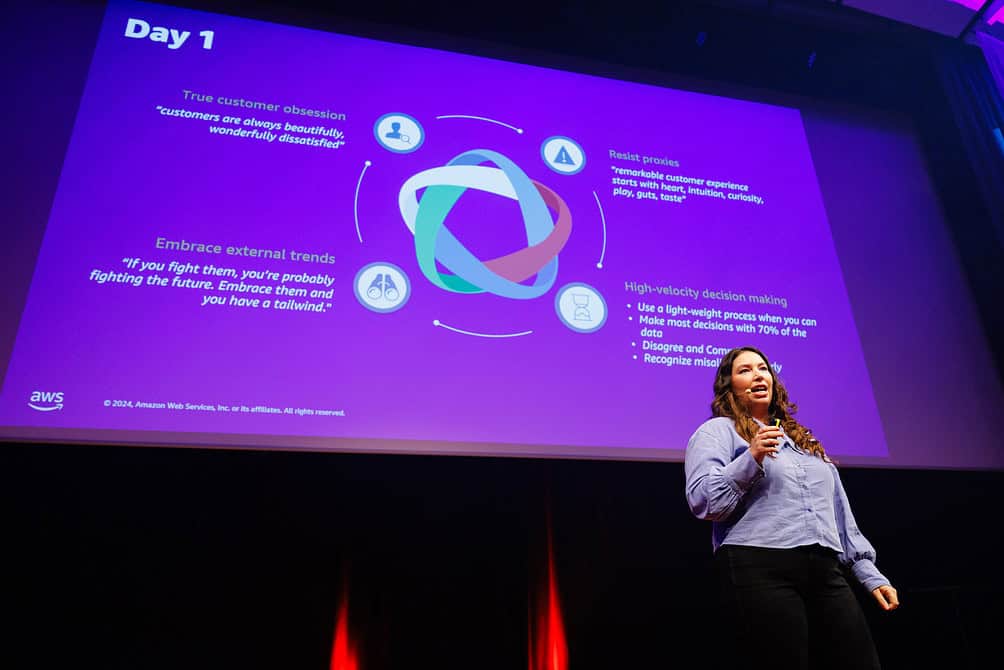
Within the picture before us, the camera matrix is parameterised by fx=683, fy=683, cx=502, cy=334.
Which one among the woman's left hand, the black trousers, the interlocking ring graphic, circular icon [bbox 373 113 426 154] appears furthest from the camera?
circular icon [bbox 373 113 426 154]

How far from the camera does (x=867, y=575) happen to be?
1.51m

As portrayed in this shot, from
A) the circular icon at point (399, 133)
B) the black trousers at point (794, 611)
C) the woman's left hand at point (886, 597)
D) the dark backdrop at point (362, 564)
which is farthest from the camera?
the circular icon at point (399, 133)

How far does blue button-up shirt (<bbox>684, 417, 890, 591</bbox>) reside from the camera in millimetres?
1402

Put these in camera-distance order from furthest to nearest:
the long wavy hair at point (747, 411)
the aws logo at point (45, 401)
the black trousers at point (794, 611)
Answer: the aws logo at point (45, 401) → the long wavy hair at point (747, 411) → the black trousers at point (794, 611)

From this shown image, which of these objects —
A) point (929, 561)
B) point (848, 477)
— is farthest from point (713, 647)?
point (929, 561)

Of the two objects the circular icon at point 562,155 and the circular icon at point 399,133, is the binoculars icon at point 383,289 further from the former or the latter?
the circular icon at point 562,155

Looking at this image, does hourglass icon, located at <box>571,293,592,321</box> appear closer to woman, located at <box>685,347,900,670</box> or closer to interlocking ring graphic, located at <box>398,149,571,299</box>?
interlocking ring graphic, located at <box>398,149,571,299</box>

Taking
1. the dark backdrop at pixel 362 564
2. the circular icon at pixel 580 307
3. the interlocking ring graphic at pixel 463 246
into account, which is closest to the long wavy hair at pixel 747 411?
the circular icon at pixel 580 307

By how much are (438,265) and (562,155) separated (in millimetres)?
747

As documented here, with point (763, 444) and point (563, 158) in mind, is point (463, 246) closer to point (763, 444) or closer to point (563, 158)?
point (563, 158)

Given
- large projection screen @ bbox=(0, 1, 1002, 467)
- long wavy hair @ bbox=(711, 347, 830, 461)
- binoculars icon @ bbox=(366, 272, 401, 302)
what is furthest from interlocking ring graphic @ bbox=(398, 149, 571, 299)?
long wavy hair @ bbox=(711, 347, 830, 461)

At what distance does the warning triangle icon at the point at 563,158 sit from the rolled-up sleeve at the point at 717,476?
4.92ft

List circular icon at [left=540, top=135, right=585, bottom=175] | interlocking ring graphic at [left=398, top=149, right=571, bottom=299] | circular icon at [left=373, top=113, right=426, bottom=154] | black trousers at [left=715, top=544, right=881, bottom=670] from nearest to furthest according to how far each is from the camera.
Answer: black trousers at [left=715, top=544, right=881, bottom=670], interlocking ring graphic at [left=398, top=149, right=571, bottom=299], circular icon at [left=373, top=113, right=426, bottom=154], circular icon at [left=540, top=135, right=585, bottom=175]

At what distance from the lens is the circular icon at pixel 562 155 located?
106 inches
